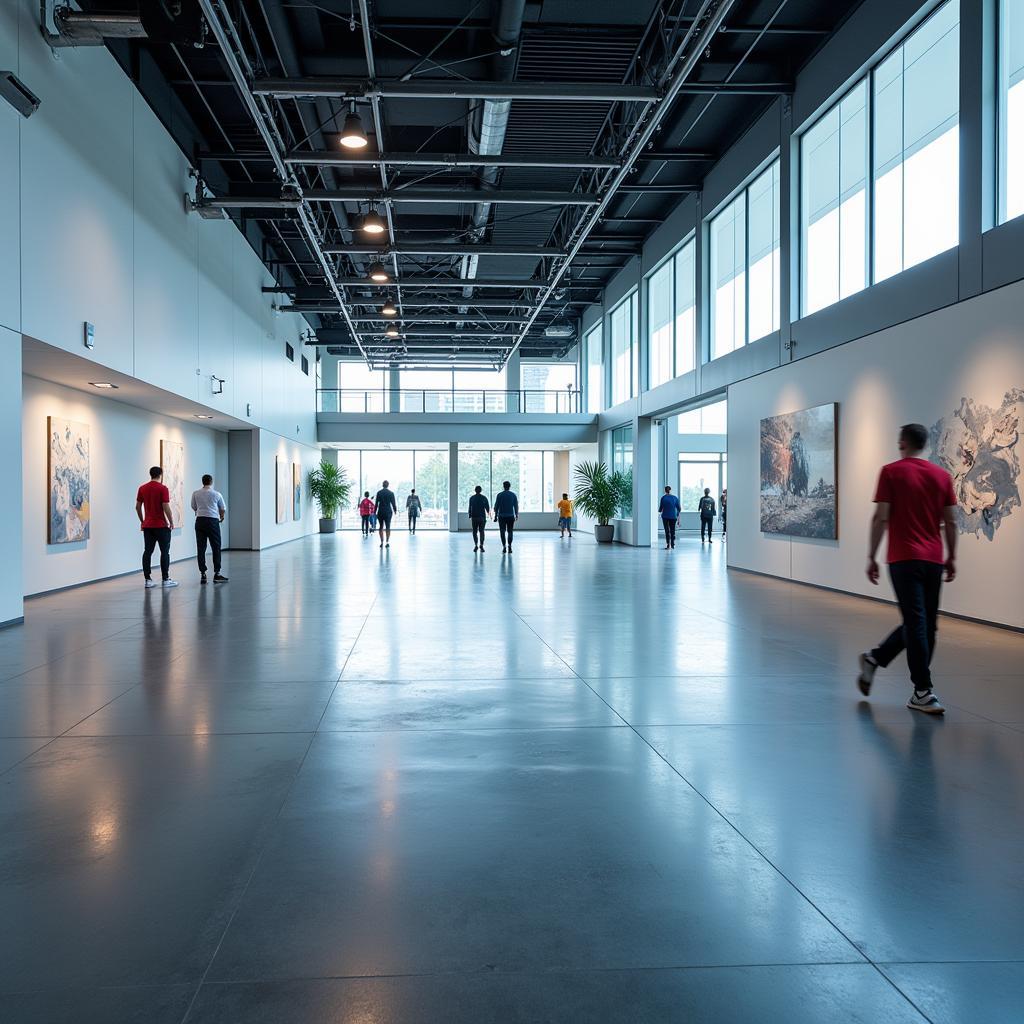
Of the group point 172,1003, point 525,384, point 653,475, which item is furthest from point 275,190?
point 525,384

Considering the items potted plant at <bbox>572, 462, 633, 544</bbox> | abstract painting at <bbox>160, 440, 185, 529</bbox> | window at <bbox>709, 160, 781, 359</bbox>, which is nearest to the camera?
window at <bbox>709, 160, 781, 359</bbox>

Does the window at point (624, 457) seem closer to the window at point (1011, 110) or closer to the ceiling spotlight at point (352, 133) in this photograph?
the ceiling spotlight at point (352, 133)

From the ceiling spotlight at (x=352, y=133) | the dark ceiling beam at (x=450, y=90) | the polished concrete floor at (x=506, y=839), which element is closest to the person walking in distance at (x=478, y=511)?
the ceiling spotlight at (x=352, y=133)

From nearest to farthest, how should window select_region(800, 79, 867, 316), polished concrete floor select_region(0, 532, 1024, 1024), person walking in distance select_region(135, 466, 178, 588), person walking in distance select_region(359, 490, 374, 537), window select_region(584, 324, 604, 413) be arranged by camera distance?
polished concrete floor select_region(0, 532, 1024, 1024), window select_region(800, 79, 867, 316), person walking in distance select_region(135, 466, 178, 588), window select_region(584, 324, 604, 413), person walking in distance select_region(359, 490, 374, 537)

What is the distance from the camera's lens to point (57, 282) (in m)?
9.15

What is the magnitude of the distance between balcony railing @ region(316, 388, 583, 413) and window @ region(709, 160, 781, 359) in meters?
13.2

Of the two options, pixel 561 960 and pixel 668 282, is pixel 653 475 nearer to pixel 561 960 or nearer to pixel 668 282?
pixel 668 282

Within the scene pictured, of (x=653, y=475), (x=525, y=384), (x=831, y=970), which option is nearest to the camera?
(x=831, y=970)

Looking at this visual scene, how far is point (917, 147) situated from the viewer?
995cm

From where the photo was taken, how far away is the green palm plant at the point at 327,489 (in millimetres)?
30234

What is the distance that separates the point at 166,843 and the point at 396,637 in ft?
15.8

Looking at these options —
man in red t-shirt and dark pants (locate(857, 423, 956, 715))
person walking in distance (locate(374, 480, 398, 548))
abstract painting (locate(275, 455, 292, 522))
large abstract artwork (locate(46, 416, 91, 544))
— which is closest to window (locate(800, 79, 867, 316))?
man in red t-shirt and dark pants (locate(857, 423, 956, 715))

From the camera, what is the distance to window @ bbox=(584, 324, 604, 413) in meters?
27.4

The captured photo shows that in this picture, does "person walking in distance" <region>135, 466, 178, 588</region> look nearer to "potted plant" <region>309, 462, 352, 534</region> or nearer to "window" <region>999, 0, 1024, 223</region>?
"window" <region>999, 0, 1024, 223</region>
